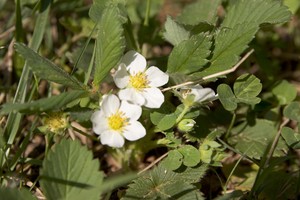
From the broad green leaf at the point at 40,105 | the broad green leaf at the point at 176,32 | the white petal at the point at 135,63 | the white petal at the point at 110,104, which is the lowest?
the white petal at the point at 110,104

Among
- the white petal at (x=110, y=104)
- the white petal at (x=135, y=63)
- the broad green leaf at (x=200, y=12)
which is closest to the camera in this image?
the white petal at (x=110, y=104)

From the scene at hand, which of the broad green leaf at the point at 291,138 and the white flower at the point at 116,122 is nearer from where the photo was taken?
the white flower at the point at 116,122

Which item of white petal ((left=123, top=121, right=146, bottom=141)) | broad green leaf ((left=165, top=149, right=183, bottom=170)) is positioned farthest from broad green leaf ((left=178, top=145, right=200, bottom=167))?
white petal ((left=123, top=121, right=146, bottom=141))

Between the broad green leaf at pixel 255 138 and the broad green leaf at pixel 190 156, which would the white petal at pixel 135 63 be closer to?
the broad green leaf at pixel 190 156

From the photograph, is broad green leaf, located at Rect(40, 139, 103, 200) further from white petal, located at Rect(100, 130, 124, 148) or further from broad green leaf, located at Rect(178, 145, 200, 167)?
broad green leaf, located at Rect(178, 145, 200, 167)

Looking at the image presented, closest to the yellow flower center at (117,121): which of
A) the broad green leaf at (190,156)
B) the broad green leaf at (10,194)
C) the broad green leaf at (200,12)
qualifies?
the broad green leaf at (190,156)

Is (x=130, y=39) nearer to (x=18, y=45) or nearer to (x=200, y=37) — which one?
(x=200, y=37)

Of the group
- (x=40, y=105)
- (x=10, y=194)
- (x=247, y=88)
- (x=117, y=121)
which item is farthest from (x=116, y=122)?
(x=247, y=88)
